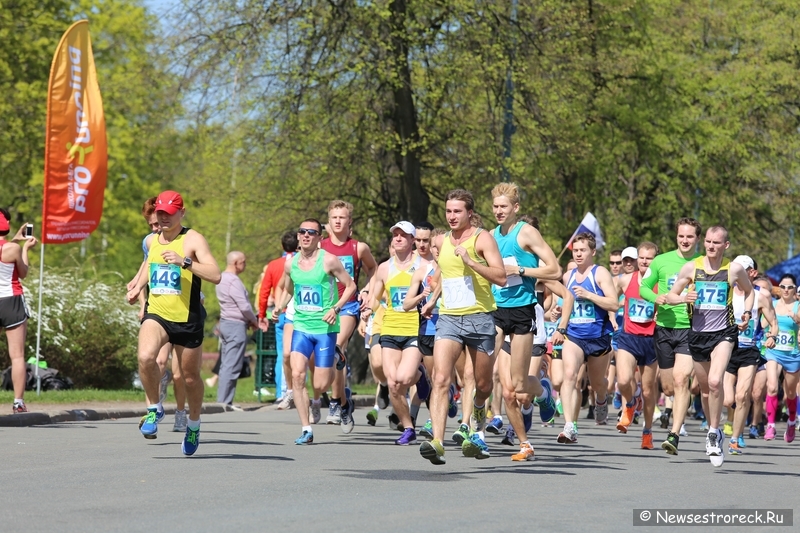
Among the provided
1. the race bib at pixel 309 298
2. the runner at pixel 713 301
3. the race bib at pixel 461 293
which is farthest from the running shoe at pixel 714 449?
the race bib at pixel 309 298

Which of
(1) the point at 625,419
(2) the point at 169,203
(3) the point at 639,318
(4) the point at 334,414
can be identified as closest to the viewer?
(2) the point at 169,203

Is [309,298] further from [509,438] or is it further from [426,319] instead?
[509,438]

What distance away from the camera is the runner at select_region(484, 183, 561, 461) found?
468 inches

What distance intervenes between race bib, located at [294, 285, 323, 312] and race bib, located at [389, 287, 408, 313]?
2.78 ft

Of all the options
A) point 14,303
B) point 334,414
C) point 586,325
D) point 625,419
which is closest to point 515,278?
point 586,325

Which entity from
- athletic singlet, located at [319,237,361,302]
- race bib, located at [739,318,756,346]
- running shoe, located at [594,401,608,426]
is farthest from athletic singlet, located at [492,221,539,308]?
running shoe, located at [594,401,608,426]

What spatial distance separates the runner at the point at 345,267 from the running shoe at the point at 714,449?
4.04m

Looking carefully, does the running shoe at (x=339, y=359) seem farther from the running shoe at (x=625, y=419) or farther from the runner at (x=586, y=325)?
the running shoe at (x=625, y=419)

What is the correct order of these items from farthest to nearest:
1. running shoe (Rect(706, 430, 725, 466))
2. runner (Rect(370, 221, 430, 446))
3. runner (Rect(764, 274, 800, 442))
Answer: runner (Rect(764, 274, 800, 442)), runner (Rect(370, 221, 430, 446)), running shoe (Rect(706, 430, 725, 466))

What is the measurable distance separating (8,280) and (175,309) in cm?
523

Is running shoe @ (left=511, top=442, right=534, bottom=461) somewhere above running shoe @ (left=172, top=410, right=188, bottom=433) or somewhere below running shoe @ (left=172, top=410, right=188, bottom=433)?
below

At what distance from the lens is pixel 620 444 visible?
15.2 meters

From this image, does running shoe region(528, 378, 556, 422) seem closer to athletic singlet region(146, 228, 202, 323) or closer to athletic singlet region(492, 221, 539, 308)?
athletic singlet region(492, 221, 539, 308)

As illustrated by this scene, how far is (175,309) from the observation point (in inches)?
449
